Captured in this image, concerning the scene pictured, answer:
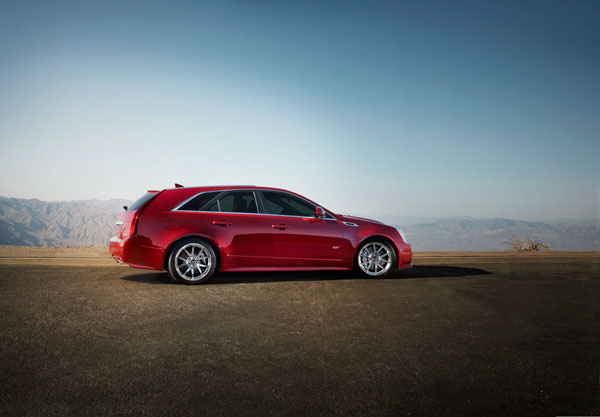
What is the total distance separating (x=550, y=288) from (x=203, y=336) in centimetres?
572

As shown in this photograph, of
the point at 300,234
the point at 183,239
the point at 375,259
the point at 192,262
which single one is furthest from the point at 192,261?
the point at 375,259

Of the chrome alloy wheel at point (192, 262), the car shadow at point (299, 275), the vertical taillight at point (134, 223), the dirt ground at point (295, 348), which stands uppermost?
the vertical taillight at point (134, 223)

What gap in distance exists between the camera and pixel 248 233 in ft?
23.8

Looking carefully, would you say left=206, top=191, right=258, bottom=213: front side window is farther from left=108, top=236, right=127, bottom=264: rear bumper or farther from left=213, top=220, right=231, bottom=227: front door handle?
left=108, top=236, right=127, bottom=264: rear bumper

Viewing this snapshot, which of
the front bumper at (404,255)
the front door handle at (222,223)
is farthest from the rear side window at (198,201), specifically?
the front bumper at (404,255)

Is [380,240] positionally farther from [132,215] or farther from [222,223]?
[132,215]

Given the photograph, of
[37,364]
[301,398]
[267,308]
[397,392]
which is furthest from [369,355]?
[37,364]

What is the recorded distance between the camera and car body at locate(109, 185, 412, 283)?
274 inches

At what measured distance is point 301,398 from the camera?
2762 millimetres

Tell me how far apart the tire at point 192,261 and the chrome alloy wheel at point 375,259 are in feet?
8.82

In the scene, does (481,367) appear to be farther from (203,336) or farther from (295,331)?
(203,336)

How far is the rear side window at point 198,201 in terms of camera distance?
721 cm

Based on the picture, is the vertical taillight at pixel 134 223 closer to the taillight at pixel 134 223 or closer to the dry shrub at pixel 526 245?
the taillight at pixel 134 223

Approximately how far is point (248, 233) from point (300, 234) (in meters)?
0.92
